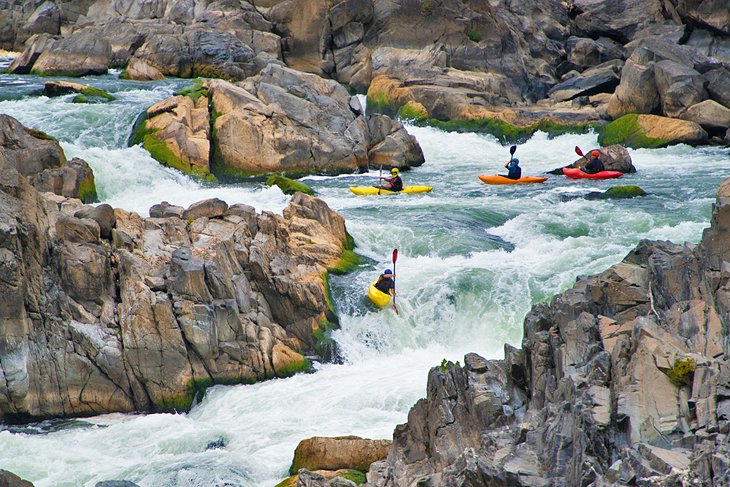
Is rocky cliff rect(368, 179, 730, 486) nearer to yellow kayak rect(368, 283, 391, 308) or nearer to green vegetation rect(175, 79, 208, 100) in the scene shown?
yellow kayak rect(368, 283, 391, 308)

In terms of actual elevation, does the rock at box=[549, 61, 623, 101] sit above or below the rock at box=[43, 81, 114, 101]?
below

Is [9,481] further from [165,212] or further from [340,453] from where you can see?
[165,212]

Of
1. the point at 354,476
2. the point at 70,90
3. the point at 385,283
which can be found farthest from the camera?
the point at 70,90

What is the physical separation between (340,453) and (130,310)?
A: 4930 millimetres

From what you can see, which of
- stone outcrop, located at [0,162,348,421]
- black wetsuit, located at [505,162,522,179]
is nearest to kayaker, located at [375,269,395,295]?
stone outcrop, located at [0,162,348,421]

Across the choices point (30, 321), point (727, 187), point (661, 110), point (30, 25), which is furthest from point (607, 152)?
point (30, 25)

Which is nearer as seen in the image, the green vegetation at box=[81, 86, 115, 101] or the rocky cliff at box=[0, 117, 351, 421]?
the rocky cliff at box=[0, 117, 351, 421]

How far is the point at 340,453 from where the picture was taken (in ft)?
38.5

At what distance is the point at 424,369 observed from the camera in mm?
15938

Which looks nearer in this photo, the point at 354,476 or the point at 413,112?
the point at 354,476

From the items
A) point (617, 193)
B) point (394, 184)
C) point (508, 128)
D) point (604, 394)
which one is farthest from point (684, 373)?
point (508, 128)

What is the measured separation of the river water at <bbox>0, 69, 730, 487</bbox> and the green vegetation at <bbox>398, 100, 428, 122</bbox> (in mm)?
2102

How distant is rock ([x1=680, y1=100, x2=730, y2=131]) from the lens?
3153cm

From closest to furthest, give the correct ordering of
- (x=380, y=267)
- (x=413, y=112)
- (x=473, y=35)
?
(x=380, y=267), (x=413, y=112), (x=473, y=35)
